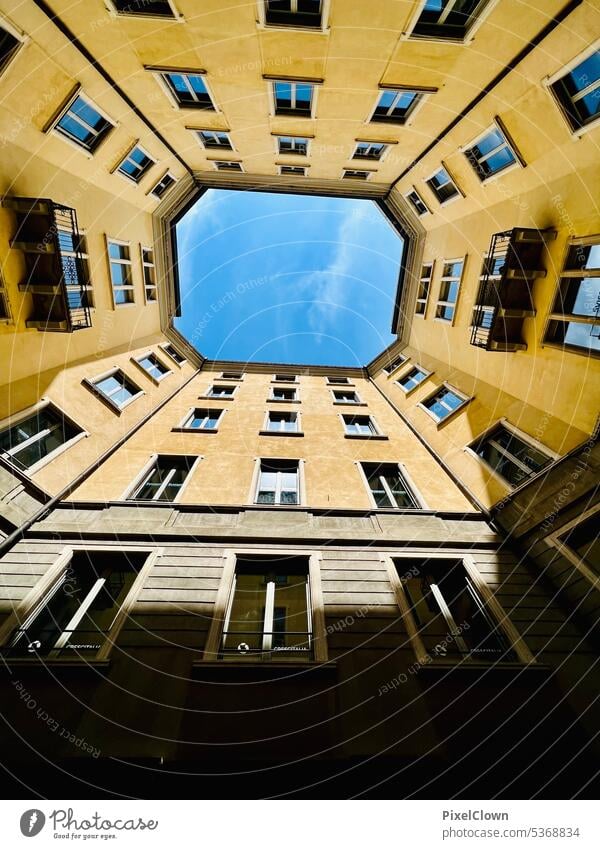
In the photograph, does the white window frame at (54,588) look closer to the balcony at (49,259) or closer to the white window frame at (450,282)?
the balcony at (49,259)

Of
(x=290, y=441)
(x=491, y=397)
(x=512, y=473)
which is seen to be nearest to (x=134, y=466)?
(x=290, y=441)

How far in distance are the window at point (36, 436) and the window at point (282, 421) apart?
8.23m

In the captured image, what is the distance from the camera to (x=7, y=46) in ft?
27.5

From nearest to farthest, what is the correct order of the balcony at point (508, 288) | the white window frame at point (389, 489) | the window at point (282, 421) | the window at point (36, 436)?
the window at point (36, 436), the balcony at point (508, 288), the white window frame at point (389, 489), the window at point (282, 421)

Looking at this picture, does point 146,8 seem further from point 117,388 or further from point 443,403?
point 443,403

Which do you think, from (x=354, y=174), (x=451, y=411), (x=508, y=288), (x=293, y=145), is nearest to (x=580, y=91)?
(x=508, y=288)

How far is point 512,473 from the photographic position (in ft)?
35.9

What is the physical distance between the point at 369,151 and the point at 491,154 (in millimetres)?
6731

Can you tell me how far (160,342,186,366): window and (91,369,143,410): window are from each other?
6.01 meters

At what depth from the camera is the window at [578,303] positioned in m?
9.02

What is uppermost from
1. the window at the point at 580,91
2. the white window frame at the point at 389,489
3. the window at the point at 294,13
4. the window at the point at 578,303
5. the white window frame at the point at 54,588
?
the window at the point at 294,13

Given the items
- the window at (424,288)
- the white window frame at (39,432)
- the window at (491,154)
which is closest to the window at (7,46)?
the white window frame at (39,432)
